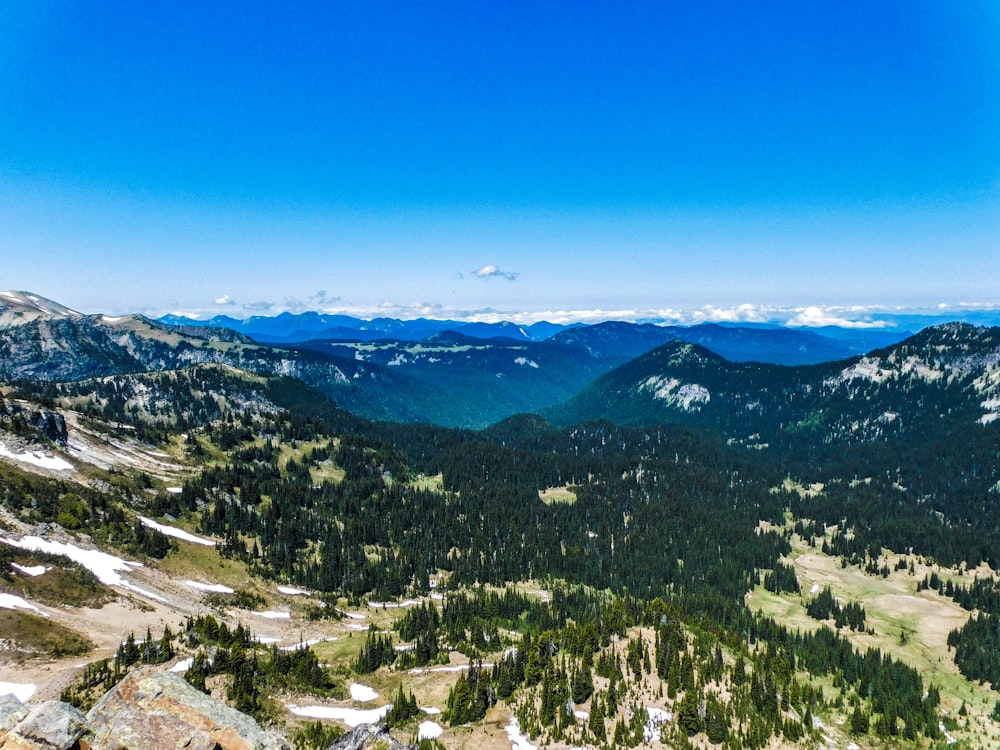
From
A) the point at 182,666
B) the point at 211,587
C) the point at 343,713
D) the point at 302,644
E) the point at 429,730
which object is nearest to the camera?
the point at 182,666

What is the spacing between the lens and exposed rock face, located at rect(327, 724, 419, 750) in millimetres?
48969

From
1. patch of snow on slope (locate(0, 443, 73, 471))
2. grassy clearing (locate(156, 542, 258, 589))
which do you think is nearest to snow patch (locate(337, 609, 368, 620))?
grassy clearing (locate(156, 542, 258, 589))

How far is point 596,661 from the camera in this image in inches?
3223

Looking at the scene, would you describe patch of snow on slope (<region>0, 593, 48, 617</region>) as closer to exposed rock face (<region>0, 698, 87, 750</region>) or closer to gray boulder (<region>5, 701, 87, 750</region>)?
exposed rock face (<region>0, 698, 87, 750</region>)

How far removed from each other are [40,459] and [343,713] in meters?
119

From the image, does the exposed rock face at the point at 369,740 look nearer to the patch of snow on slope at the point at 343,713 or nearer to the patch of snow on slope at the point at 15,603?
the patch of snow on slope at the point at 343,713

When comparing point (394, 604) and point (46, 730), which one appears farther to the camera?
point (394, 604)

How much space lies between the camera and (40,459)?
133m

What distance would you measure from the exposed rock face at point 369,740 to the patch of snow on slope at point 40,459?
127m

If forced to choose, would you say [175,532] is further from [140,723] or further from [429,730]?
[140,723]

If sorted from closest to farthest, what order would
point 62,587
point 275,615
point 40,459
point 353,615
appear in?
point 62,587
point 275,615
point 353,615
point 40,459

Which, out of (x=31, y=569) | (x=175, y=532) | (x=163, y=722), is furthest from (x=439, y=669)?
(x=175, y=532)

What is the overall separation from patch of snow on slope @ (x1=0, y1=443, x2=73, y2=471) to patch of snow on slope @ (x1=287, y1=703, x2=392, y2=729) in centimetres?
11083

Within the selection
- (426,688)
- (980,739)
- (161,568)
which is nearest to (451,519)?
(161,568)
